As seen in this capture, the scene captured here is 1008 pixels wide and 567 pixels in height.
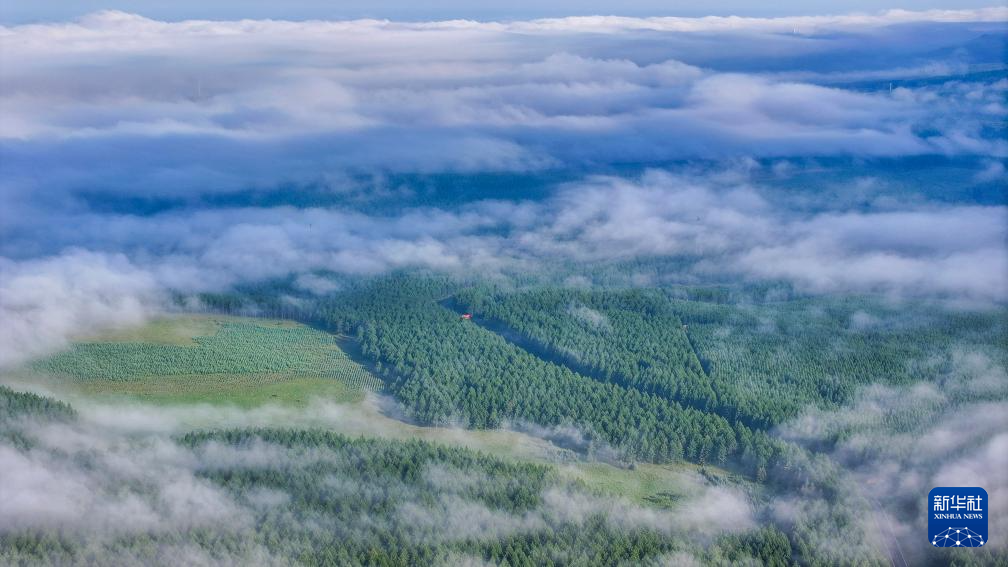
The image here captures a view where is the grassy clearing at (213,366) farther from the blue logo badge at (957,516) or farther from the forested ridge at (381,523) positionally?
the blue logo badge at (957,516)

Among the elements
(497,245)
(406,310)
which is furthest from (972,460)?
Result: (497,245)

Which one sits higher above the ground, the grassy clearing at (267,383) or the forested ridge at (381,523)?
the forested ridge at (381,523)

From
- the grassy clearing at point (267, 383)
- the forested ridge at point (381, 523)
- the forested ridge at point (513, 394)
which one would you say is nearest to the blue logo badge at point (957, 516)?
the forested ridge at point (381, 523)

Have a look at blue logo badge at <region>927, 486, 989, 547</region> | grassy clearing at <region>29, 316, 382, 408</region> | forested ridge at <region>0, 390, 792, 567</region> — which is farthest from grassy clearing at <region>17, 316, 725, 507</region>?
blue logo badge at <region>927, 486, 989, 547</region>

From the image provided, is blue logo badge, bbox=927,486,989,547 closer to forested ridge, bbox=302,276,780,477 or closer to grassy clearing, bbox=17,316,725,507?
forested ridge, bbox=302,276,780,477

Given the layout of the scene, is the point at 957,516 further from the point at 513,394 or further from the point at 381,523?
the point at 513,394

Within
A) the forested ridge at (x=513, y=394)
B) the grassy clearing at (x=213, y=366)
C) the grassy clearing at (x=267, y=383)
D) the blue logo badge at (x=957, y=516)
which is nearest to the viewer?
the blue logo badge at (x=957, y=516)
